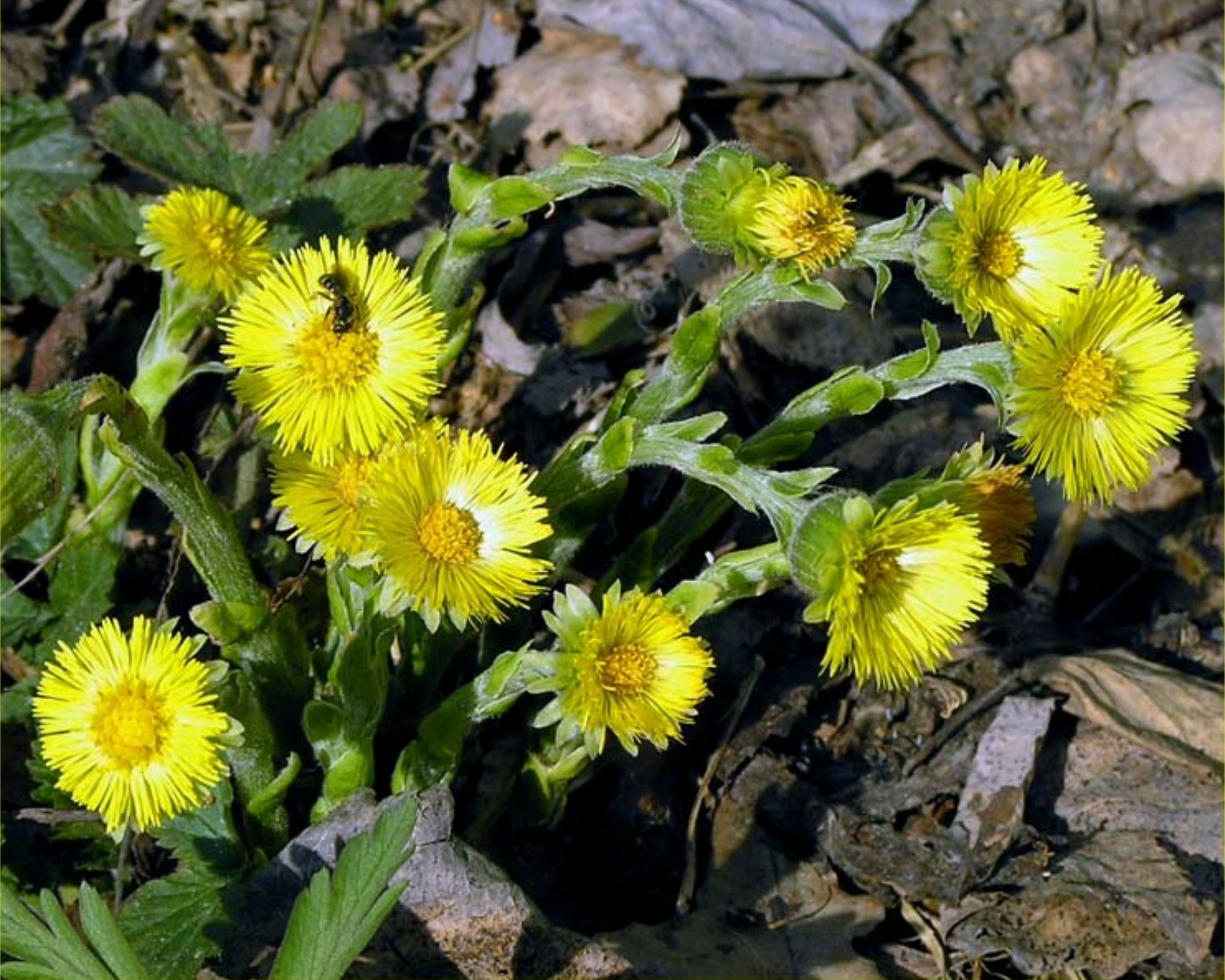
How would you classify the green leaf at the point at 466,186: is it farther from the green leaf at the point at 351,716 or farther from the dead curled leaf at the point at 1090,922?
the dead curled leaf at the point at 1090,922

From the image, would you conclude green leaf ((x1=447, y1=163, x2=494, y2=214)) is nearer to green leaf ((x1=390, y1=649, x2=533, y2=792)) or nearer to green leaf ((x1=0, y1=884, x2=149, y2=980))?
green leaf ((x1=390, y1=649, x2=533, y2=792))


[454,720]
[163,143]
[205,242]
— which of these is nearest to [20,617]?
[205,242]

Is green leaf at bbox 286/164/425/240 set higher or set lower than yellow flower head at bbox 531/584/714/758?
higher

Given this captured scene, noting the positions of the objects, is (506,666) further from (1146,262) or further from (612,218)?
(1146,262)

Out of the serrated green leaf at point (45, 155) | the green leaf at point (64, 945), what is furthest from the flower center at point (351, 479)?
the serrated green leaf at point (45, 155)

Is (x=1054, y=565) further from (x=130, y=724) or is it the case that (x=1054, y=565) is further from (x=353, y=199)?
(x=130, y=724)

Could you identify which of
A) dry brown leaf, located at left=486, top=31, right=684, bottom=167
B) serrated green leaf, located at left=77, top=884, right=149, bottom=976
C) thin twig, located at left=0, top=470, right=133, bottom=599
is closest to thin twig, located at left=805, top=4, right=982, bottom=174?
dry brown leaf, located at left=486, top=31, right=684, bottom=167
